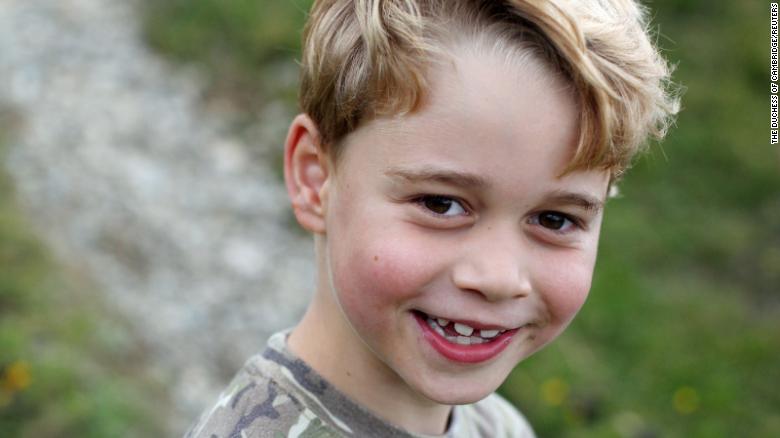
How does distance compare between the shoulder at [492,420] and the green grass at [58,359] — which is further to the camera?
the green grass at [58,359]

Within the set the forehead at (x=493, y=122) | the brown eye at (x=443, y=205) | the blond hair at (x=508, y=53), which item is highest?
the blond hair at (x=508, y=53)

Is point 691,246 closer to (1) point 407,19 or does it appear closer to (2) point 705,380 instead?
(2) point 705,380

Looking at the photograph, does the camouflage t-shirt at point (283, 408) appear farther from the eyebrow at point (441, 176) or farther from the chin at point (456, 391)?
the eyebrow at point (441, 176)

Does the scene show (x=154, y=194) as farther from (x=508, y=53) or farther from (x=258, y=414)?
(x=508, y=53)

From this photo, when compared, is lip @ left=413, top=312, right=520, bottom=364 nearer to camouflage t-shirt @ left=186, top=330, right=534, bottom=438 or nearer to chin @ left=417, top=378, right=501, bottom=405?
chin @ left=417, top=378, right=501, bottom=405

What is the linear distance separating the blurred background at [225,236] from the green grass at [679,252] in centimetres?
1

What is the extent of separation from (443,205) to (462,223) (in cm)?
5

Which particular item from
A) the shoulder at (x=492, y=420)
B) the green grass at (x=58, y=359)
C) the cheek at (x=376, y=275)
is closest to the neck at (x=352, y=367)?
the cheek at (x=376, y=275)

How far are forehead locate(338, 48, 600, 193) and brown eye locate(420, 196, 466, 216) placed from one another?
69 millimetres

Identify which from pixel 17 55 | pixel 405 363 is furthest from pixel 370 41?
pixel 17 55

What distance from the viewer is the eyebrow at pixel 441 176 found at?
5.43 feet

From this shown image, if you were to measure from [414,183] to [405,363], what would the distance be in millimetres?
334

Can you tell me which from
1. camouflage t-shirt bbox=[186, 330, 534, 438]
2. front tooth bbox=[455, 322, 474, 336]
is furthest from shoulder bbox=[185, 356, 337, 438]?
front tooth bbox=[455, 322, 474, 336]

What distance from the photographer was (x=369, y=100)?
5.80 ft
